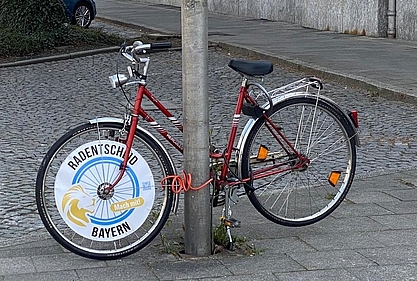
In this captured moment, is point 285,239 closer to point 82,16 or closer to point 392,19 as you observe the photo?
point 392,19

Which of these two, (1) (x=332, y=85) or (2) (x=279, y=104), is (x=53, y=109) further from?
(2) (x=279, y=104)

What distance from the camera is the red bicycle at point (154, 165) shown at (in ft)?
16.7

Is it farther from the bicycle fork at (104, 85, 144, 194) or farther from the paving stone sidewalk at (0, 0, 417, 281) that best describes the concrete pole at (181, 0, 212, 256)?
the bicycle fork at (104, 85, 144, 194)

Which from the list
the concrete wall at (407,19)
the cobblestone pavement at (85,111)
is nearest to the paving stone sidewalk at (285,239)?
the cobblestone pavement at (85,111)

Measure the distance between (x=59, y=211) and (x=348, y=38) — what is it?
559 inches

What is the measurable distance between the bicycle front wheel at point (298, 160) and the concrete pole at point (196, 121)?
0.40 meters

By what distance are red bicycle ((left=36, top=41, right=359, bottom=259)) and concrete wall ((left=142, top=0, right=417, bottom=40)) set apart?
40.8 feet

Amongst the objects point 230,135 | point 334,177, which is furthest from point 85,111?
point 230,135

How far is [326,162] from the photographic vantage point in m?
6.07

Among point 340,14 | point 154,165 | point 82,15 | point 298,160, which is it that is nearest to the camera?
point 154,165

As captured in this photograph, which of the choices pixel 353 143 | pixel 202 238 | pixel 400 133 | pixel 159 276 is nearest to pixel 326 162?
pixel 353 143

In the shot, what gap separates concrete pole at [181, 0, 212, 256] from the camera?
198 inches

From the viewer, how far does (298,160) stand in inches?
227

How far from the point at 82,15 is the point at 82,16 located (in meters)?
0.03
